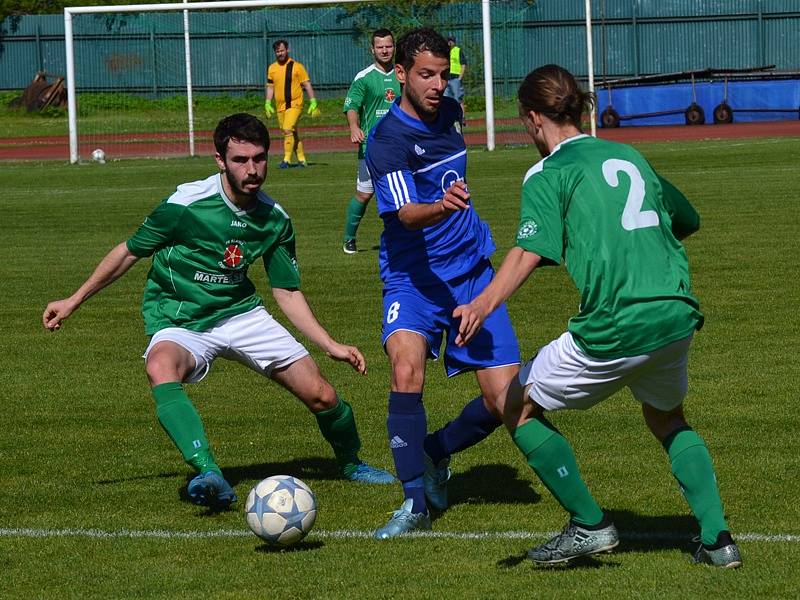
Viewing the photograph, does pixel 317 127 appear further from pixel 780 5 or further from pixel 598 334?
pixel 598 334

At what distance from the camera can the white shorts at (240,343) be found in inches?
248

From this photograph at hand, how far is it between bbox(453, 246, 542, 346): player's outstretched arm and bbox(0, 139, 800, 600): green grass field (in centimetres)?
94

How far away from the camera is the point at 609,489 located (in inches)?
240

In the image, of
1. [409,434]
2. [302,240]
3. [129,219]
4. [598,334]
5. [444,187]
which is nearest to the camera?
[598,334]

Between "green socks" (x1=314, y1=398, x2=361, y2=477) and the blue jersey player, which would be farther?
"green socks" (x1=314, y1=398, x2=361, y2=477)

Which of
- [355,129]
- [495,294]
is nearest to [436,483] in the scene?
[495,294]

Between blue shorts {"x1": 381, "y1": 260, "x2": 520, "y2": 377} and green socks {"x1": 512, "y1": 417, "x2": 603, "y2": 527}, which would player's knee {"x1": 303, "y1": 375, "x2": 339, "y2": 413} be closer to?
blue shorts {"x1": 381, "y1": 260, "x2": 520, "y2": 377}

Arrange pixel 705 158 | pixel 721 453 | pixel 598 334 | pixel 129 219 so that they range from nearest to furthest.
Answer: pixel 598 334 → pixel 721 453 → pixel 129 219 → pixel 705 158

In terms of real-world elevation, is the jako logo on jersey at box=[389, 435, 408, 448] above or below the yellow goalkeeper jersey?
below

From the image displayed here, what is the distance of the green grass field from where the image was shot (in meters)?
4.99

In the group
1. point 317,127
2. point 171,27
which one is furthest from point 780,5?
point 171,27

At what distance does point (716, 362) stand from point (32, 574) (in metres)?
5.07

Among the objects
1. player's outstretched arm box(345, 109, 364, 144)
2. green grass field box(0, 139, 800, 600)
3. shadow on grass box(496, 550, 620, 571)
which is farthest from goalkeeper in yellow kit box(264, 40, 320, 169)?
shadow on grass box(496, 550, 620, 571)

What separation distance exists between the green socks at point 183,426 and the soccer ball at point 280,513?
49 centimetres
